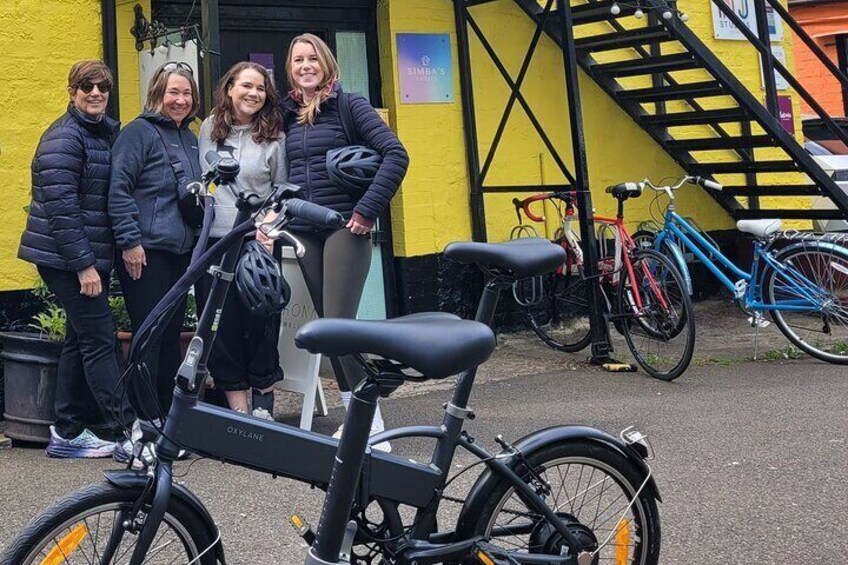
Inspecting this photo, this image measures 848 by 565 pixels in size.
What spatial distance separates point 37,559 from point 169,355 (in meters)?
2.46

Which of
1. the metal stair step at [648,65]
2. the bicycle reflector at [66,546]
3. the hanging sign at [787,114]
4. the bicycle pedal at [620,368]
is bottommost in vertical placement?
the bicycle pedal at [620,368]

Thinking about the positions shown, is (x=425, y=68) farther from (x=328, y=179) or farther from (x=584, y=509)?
(x=584, y=509)

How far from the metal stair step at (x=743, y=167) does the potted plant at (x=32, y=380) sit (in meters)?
5.74

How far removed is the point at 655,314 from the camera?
680cm

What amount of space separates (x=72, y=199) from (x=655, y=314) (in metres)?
3.91

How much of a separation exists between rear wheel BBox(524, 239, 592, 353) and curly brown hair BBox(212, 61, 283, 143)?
3.14m

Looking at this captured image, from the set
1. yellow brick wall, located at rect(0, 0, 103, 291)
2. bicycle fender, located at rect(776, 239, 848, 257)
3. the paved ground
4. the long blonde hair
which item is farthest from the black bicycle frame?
bicycle fender, located at rect(776, 239, 848, 257)

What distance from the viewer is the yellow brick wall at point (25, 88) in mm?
5902

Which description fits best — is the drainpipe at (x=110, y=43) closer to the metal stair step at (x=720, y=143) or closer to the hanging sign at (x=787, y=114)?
the metal stair step at (x=720, y=143)

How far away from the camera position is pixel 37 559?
2.55 metres

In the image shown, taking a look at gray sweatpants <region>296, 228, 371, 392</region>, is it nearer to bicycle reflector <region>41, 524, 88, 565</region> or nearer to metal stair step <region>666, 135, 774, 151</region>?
bicycle reflector <region>41, 524, 88, 565</region>

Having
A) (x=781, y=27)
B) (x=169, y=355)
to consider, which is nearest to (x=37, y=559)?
(x=169, y=355)

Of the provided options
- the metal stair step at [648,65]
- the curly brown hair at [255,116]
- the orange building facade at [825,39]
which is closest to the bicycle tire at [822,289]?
the metal stair step at [648,65]

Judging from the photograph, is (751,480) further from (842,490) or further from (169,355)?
(169,355)
